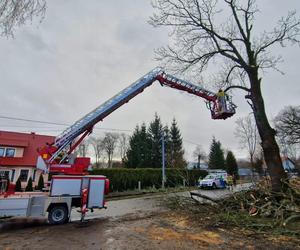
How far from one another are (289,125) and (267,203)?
28.6 m

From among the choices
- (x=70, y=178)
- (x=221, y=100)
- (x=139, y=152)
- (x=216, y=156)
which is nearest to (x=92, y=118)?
(x=70, y=178)

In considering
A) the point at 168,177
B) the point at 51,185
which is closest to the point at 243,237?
the point at 51,185

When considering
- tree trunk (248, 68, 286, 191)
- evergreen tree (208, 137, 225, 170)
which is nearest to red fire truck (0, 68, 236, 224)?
tree trunk (248, 68, 286, 191)

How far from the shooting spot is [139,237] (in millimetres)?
7141

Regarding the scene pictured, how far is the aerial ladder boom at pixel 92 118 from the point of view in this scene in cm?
1044

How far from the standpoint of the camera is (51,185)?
9.66 m

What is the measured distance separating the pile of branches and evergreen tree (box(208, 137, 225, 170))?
144 ft

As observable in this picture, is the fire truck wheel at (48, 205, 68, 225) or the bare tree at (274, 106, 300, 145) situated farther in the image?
the bare tree at (274, 106, 300, 145)

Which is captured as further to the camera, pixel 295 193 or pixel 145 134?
pixel 145 134

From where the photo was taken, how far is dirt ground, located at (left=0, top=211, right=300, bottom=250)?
6.37m

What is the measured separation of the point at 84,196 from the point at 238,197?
6.66m

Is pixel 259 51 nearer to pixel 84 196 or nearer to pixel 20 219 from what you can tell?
pixel 84 196

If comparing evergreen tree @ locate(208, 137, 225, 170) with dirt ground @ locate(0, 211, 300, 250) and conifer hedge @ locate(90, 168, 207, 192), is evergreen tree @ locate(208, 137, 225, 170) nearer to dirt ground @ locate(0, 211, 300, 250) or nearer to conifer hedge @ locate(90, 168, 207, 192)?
conifer hedge @ locate(90, 168, 207, 192)

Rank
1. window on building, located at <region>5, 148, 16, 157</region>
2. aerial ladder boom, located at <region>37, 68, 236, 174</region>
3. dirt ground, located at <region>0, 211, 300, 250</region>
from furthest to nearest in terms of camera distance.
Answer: window on building, located at <region>5, 148, 16, 157</region>, aerial ladder boom, located at <region>37, 68, 236, 174</region>, dirt ground, located at <region>0, 211, 300, 250</region>
